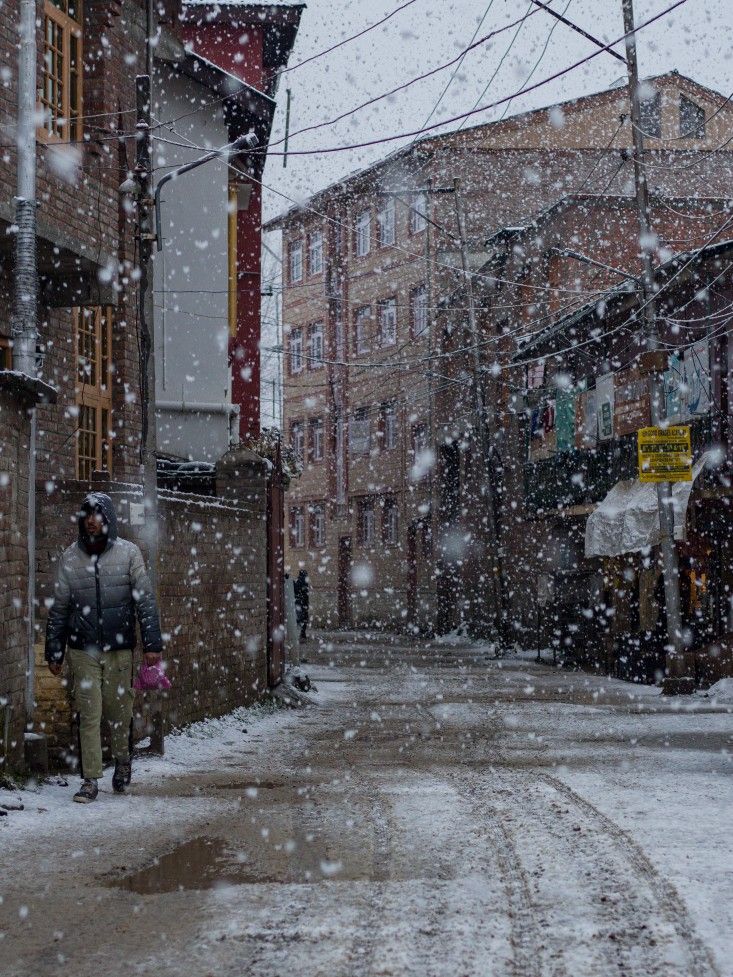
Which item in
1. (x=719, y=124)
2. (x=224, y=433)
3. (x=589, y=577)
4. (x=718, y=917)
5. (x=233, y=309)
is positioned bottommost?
(x=718, y=917)

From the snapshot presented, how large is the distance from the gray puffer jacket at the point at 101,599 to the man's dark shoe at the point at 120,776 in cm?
79

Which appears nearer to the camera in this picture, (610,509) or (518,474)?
(610,509)

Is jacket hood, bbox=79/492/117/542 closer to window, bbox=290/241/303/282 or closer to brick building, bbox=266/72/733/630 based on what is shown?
brick building, bbox=266/72/733/630

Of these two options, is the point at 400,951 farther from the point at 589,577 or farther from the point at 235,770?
the point at 589,577

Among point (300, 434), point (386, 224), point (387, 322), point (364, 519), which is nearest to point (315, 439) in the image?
point (300, 434)

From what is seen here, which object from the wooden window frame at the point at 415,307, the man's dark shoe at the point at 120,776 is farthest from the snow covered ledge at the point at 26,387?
the wooden window frame at the point at 415,307

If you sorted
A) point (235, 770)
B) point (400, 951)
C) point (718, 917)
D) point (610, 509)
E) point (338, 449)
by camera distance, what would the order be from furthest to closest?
point (338, 449) < point (610, 509) < point (235, 770) < point (718, 917) < point (400, 951)

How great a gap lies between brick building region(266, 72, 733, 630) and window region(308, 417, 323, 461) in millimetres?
83

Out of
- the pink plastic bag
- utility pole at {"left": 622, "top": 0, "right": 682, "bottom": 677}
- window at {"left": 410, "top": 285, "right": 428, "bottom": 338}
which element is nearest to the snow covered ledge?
the pink plastic bag

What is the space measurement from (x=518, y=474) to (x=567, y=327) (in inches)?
260

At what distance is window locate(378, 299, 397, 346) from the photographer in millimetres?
47531

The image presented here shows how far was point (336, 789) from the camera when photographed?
30.9ft

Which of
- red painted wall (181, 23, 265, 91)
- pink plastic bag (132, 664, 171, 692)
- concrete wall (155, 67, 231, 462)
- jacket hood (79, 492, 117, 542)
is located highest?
red painted wall (181, 23, 265, 91)

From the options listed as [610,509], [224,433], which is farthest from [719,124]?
[224,433]
